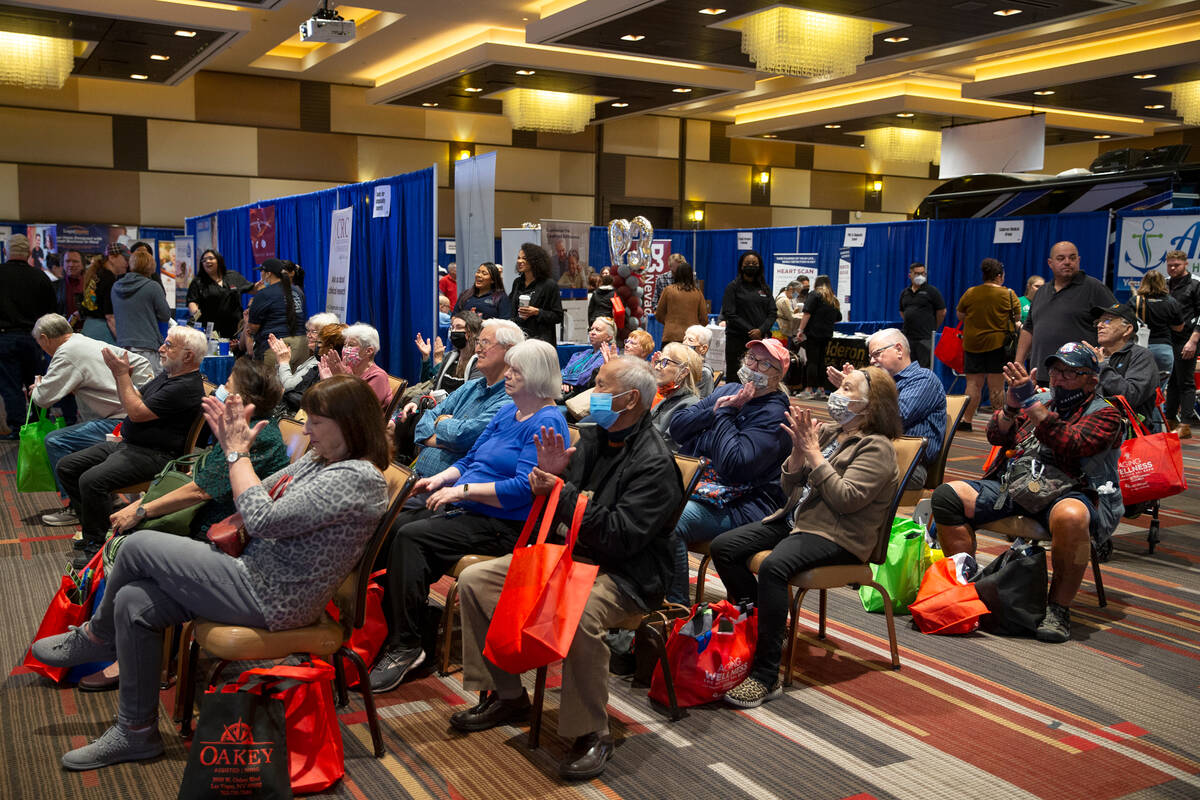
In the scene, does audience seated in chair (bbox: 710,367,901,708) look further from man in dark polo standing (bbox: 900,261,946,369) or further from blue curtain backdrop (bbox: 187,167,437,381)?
man in dark polo standing (bbox: 900,261,946,369)

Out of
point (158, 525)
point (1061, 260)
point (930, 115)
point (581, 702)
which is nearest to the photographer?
point (581, 702)

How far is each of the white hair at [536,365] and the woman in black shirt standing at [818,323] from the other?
27.2ft

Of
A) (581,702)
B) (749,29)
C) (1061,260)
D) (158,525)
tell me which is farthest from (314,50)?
(581,702)

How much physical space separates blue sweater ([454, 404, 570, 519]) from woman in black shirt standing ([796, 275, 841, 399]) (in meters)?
8.25

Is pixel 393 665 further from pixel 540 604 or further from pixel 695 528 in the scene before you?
pixel 695 528

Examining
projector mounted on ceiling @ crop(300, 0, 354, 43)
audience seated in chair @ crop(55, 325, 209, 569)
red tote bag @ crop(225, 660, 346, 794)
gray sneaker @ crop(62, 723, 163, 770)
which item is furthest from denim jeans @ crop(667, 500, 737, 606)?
projector mounted on ceiling @ crop(300, 0, 354, 43)

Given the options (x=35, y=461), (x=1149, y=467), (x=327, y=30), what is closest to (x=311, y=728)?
(x=35, y=461)

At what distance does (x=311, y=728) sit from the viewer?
271 cm

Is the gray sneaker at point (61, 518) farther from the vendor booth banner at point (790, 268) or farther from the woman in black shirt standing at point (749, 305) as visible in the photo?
the vendor booth banner at point (790, 268)

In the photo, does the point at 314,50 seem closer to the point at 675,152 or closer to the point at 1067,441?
the point at 675,152

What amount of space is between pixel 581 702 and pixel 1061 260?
4943 millimetres

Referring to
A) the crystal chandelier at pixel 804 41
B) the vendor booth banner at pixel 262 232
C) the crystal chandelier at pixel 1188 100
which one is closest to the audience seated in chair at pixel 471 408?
the crystal chandelier at pixel 804 41

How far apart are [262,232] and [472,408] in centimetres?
755

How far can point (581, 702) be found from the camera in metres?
2.86
